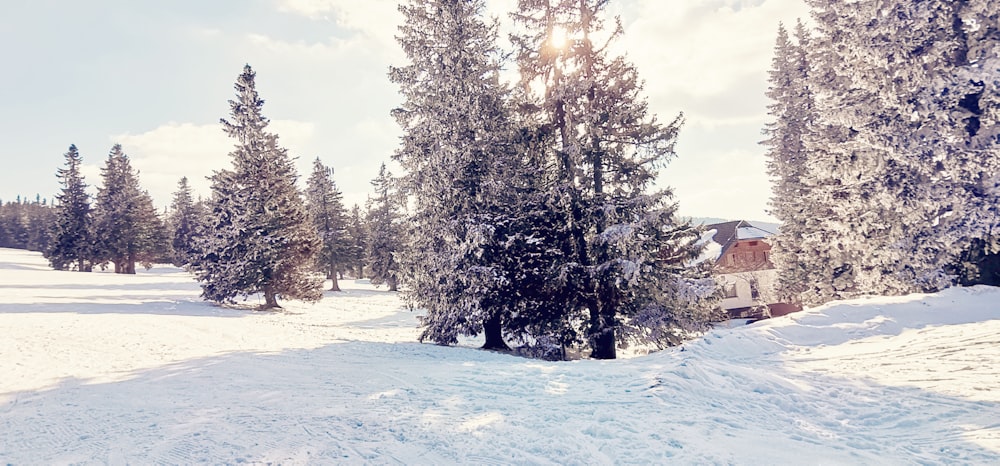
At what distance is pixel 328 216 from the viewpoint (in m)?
47.4

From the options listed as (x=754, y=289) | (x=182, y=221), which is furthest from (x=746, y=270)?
(x=182, y=221)

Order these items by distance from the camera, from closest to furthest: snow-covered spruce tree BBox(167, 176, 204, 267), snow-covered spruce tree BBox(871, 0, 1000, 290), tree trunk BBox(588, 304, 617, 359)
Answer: snow-covered spruce tree BBox(871, 0, 1000, 290), tree trunk BBox(588, 304, 617, 359), snow-covered spruce tree BBox(167, 176, 204, 267)

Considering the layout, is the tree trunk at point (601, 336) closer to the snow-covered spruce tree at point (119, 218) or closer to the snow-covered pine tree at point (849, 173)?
the snow-covered pine tree at point (849, 173)

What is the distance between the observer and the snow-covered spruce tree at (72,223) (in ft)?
147

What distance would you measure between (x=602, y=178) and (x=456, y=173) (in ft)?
15.8

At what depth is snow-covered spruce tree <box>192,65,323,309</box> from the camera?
23656mm

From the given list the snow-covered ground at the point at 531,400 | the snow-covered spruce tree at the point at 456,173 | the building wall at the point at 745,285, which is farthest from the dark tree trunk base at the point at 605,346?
the building wall at the point at 745,285

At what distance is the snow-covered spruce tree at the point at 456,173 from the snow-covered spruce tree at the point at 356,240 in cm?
3353

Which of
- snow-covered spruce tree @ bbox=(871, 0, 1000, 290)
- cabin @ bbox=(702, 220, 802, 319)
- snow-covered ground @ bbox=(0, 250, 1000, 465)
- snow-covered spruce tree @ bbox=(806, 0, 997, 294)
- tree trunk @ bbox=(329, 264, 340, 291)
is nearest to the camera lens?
snow-covered ground @ bbox=(0, 250, 1000, 465)

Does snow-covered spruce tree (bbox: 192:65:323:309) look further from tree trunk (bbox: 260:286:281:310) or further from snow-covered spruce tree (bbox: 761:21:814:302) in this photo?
snow-covered spruce tree (bbox: 761:21:814:302)

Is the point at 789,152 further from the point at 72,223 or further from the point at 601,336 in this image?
the point at 72,223

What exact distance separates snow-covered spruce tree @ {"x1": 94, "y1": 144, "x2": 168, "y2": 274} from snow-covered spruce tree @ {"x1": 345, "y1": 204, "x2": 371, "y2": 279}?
20397 millimetres

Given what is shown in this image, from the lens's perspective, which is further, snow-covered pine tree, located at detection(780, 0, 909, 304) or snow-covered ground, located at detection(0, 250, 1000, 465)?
snow-covered pine tree, located at detection(780, 0, 909, 304)

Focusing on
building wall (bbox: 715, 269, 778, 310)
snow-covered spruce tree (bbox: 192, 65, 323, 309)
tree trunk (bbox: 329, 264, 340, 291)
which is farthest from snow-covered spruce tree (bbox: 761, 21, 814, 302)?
tree trunk (bbox: 329, 264, 340, 291)
